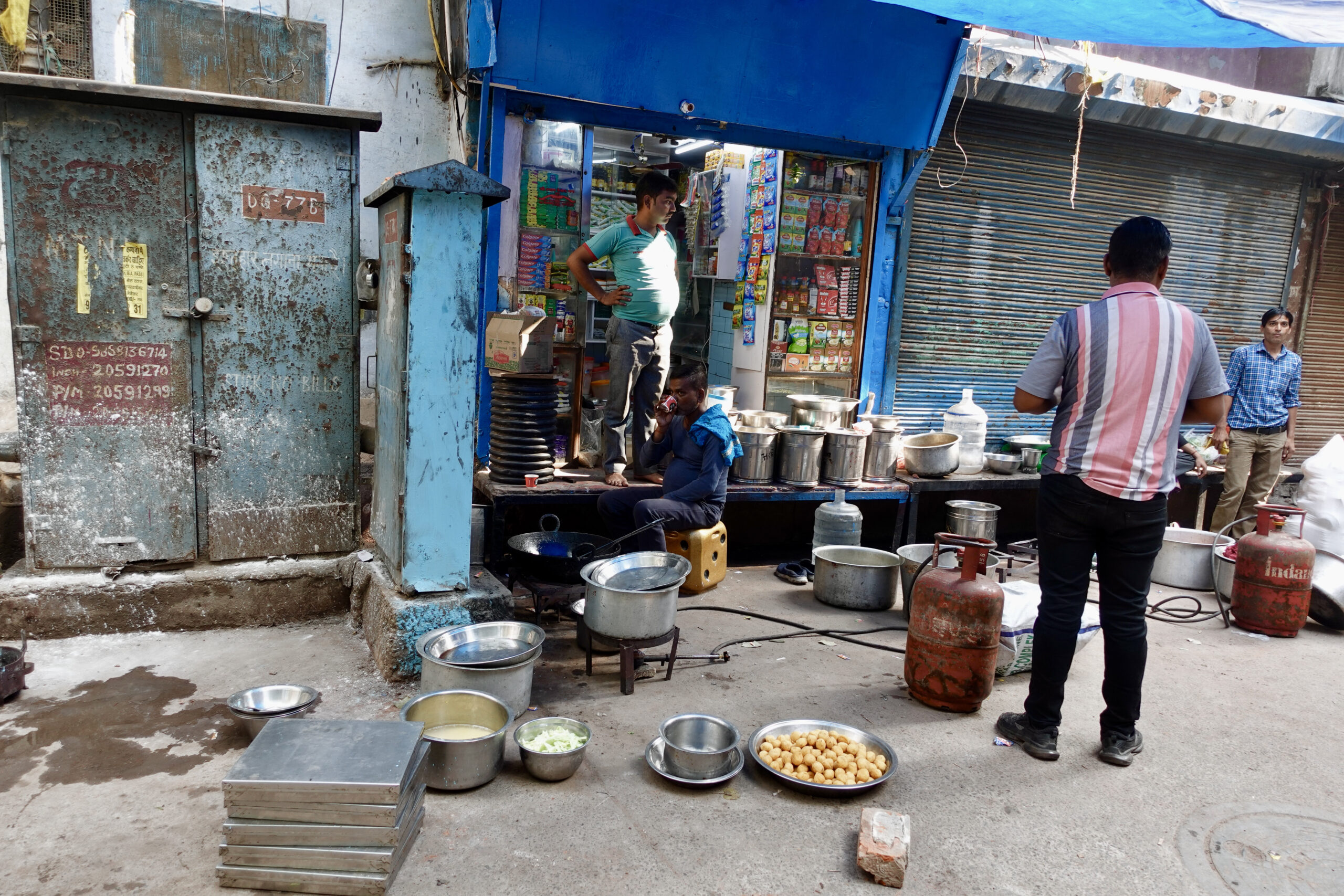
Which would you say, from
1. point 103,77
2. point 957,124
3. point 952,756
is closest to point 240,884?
point 952,756

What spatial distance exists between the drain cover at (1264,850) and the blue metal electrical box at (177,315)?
14.6ft

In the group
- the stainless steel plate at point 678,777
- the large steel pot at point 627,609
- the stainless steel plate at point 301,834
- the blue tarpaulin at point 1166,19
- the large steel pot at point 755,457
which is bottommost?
the stainless steel plate at point 678,777

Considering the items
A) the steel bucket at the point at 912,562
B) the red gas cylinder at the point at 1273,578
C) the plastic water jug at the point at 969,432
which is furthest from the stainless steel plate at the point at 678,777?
the plastic water jug at the point at 969,432

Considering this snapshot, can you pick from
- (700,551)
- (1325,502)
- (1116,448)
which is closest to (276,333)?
(700,551)

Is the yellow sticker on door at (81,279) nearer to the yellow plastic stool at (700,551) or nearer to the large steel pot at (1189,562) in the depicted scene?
the yellow plastic stool at (700,551)

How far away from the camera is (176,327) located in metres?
4.58

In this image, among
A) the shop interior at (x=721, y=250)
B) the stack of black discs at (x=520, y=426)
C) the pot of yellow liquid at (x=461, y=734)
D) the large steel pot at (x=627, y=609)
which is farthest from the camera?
the shop interior at (x=721, y=250)

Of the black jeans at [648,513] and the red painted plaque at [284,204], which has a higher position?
the red painted plaque at [284,204]

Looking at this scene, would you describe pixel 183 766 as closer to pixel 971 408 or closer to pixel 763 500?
pixel 763 500

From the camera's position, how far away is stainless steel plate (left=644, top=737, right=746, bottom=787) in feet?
11.4

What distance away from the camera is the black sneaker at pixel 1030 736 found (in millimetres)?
3863

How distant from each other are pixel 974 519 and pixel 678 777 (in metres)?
4.06

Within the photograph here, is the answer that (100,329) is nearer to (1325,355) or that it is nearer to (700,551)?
(700,551)

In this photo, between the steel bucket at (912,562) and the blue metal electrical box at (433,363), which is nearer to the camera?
the blue metal electrical box at (433,363)
